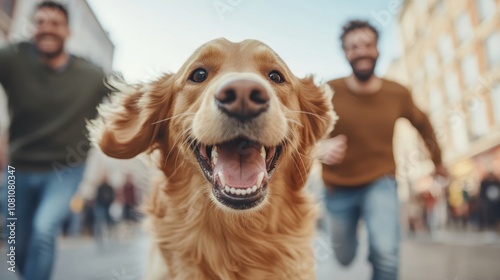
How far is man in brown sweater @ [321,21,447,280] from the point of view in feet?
6.66

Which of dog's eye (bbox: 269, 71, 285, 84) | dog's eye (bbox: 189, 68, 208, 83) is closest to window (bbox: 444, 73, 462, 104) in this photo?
dog's eye (bbox: 269, 71, 285, 84)

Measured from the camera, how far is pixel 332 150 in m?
2.02

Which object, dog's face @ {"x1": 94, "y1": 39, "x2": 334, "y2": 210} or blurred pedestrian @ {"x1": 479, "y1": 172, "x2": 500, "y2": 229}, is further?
blurred pedestrian @ {"x1": 479, "y1": 172, "x2": 500, "y2": 229}

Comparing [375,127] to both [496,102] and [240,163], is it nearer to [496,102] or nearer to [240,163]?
[496,102]

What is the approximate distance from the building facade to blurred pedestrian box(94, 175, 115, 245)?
156 centimetres

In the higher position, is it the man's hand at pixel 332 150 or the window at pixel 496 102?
the window at pixel 496 102

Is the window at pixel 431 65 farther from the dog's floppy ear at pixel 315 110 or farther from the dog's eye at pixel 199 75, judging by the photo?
the dog's eye at pixel 199 75

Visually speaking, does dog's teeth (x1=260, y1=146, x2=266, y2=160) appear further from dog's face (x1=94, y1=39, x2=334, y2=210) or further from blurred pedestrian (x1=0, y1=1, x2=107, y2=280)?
blurred pedestrian (x1=0, y1=1, x2=107, y2=280)

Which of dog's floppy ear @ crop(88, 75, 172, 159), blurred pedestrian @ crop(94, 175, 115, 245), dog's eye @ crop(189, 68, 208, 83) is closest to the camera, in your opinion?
dog's eye @ crop(189, 68, 208, 83)

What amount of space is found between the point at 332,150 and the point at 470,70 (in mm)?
799

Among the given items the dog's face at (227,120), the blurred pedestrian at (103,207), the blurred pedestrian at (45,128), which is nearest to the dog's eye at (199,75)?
the dog's face at (227,120)

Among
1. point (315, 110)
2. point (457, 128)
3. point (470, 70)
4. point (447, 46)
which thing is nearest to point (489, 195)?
point (457, 128)

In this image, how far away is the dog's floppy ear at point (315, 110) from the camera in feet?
6.05

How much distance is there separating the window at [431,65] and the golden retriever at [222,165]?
0.65 m
